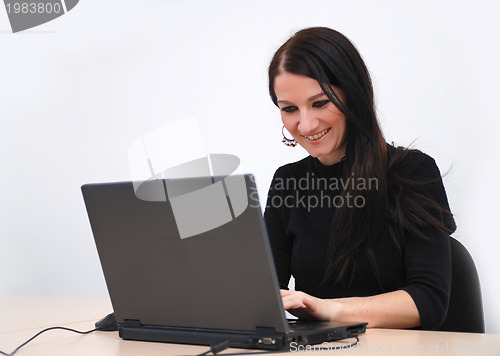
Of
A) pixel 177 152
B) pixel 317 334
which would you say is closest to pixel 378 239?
pixel 317 334

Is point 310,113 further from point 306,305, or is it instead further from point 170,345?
point 170,345

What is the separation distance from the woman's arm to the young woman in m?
0.09

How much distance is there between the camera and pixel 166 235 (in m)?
1.11

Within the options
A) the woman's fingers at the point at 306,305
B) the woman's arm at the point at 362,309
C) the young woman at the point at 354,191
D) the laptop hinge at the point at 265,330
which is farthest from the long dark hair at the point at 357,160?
the laptop hinge at the point at 265,330

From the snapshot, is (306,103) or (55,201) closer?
(306,103)

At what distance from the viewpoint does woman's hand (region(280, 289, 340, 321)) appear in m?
1.22

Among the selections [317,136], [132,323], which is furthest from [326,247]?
[132,323]

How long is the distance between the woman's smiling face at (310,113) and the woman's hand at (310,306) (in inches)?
18.6

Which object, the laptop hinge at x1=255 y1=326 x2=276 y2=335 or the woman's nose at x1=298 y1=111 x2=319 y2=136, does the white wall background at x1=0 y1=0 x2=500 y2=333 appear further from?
the laptop hinge at x1=255 y1=326 x2=276 y2=335

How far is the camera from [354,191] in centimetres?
160

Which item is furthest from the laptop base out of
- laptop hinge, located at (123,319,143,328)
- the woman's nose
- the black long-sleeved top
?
the woman's nose

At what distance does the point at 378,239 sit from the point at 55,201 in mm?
1836

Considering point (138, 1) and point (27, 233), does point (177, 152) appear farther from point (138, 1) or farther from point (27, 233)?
point (27, 233)

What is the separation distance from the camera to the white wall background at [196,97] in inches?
81.4
